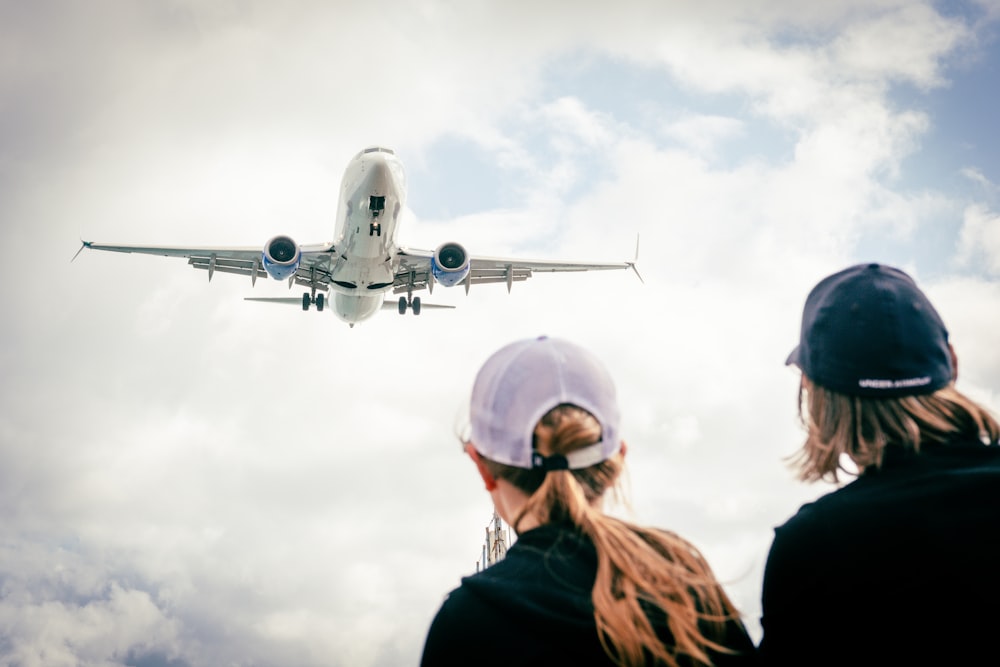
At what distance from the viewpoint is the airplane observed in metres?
28.0

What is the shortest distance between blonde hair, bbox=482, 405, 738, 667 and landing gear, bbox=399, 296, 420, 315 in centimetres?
3237

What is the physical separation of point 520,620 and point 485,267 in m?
32.6

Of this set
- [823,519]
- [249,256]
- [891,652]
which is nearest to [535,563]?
[823,519]

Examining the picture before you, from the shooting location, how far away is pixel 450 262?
1151 inches

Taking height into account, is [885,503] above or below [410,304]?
Answer: below

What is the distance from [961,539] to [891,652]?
1.46 ft

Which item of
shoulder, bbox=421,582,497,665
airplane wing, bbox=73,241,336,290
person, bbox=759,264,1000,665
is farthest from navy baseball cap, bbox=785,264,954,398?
airplane wing, bbox=73,241,336,290

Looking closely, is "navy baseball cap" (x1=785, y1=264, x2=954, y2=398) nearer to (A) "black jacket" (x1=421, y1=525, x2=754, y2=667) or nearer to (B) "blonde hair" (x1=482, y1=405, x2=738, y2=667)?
(B) "blonde hair" (x1=482, y1=405, x2=738, y2=667)

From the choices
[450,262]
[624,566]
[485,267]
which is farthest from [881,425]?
[485,267]

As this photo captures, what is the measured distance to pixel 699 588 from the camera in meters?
2.53

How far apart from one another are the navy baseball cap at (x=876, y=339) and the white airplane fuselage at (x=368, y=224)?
25.6 m

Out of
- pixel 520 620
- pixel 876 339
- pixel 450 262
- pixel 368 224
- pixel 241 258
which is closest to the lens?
pixel 520 620

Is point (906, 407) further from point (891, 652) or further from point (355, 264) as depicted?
point (355, 264)

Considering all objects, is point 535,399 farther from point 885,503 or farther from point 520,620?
point 885,503
